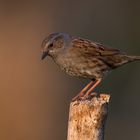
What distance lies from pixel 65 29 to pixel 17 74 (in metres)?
1.37

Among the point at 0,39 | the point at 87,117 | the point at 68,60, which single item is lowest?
the point at 87,117

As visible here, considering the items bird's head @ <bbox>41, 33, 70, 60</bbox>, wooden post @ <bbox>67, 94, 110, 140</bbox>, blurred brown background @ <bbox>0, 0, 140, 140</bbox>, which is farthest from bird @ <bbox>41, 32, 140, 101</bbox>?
blurred brown background @ <bbox>0, 0, 140, 140</bbox>

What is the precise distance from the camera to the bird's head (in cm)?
951

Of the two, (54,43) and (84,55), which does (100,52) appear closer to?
(84,55)

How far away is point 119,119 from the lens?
13625mm

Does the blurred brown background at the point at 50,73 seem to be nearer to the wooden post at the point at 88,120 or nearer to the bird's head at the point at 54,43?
the bird's head at the point at 54,43

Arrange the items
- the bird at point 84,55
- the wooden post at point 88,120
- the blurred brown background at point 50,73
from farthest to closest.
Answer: the blurred brown background at point 50,73 → the bird at point 84,55 → the wooden post at point 88,120

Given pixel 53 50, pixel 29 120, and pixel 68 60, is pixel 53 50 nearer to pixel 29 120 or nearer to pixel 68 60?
pixel 68 60

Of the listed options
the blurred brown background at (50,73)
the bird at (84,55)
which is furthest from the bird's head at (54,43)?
the blurred brown background at (50,73)

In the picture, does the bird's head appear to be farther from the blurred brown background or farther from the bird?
the blurred brown background

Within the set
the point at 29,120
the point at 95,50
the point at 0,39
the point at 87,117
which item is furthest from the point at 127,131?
the point at 87,117

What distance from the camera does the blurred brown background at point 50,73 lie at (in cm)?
1324

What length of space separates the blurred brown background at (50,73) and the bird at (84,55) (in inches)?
134

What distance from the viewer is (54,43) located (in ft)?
31.5
